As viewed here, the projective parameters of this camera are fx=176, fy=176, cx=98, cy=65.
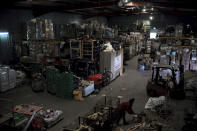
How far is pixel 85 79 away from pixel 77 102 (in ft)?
11.0

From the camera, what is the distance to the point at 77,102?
936 cm

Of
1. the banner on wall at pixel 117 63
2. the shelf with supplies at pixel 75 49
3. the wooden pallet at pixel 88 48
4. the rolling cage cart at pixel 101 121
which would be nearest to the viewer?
the rolling cage cart at pixel 101 121

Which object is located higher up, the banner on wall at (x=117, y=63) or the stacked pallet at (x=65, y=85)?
the banner on wall at (x=117, y=63)

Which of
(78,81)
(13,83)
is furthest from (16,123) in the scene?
(13,83)

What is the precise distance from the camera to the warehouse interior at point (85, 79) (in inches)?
263

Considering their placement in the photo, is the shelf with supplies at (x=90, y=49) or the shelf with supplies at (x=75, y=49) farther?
the shelf with supplies at (x=75, y=49)

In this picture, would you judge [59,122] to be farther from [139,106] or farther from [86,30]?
Answer: [86,30]

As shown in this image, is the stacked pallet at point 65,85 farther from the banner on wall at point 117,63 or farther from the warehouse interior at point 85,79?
the banner on wall at point 117,63

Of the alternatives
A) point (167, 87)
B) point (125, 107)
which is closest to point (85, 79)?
point (167, 87)

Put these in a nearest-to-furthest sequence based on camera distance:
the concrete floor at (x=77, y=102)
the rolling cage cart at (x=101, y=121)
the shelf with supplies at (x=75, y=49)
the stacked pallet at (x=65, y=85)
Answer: the rolling cage cart at (x=101, y=121) < the concrete floor at (x=77, y=102) < the stacked pallet at (x=65, y=85) < the shelf with supplies at (x=75, y=49)

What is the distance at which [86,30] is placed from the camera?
54.1 feet

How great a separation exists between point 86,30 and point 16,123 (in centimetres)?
1196

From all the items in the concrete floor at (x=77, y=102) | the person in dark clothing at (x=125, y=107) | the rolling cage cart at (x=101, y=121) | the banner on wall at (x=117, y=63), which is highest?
the banner on wall at (x=117, y=63)

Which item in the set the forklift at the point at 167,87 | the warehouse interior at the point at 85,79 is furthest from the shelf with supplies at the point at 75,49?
the forklift at the point at 167,87
